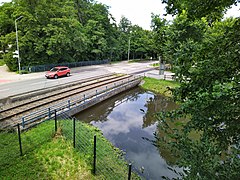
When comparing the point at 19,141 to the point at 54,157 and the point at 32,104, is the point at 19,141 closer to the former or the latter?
the point at 54,157

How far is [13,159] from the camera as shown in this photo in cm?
724

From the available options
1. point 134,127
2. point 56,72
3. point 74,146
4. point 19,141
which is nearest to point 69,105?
point 134,127

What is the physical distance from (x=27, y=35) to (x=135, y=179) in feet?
79.8

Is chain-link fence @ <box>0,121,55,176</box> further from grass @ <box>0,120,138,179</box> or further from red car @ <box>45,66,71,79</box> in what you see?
red car @ <box>45,66,71,79</box>

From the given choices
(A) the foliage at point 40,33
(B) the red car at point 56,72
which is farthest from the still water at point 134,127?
(A) the foliage at point 40,33

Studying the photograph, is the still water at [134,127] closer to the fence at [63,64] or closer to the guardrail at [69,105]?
the guardrail at [69,105]

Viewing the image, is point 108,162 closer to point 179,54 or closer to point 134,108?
point 179,54

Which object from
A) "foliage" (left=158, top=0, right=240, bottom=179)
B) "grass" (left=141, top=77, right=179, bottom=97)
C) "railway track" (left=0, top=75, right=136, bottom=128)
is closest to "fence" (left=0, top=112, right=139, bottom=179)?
"railway track" (left=0, top=75, right=136, bottom=128)

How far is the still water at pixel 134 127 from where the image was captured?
916cm

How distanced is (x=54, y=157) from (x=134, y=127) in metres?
7.01

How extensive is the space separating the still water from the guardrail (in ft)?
2.70

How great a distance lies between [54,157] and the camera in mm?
7637

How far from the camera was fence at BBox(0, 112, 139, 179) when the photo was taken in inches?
279

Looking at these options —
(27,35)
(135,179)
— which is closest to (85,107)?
(135,179)
